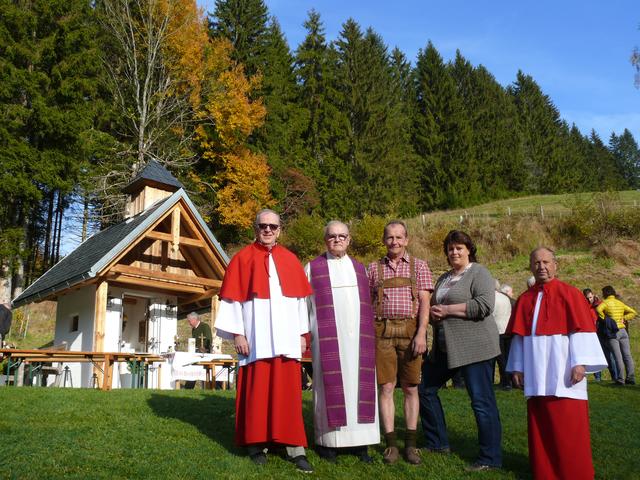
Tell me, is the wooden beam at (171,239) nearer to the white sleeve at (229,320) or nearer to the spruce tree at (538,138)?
the white sleeve at (229,320)

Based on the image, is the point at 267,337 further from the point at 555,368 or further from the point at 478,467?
the point at 555,368

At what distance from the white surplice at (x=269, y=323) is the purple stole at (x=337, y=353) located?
0.63ft

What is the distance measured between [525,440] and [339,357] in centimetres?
242

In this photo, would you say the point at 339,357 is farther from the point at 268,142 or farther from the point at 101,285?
the point at 268,142

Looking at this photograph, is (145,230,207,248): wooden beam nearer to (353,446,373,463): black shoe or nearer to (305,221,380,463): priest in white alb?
(305,221,380,463): priest in white alb

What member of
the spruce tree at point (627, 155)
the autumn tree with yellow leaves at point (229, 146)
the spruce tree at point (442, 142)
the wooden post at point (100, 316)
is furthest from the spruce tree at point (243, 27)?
the spruce tree at point (627, 155)

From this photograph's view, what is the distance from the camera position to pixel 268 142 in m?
37.2

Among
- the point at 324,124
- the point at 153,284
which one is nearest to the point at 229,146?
the point at 324,124

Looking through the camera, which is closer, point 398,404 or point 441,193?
point 398,404

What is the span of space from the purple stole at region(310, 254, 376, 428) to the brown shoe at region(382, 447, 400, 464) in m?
0.28

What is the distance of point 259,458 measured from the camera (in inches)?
198

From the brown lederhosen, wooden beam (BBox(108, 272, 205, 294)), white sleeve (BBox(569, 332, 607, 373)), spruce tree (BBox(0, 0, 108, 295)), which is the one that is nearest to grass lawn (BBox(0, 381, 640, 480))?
the brown lederhosen

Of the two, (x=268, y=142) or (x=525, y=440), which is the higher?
(x=268, y=142)

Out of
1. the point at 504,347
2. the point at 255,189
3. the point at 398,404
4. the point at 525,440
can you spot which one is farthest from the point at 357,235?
the point at 525,440
